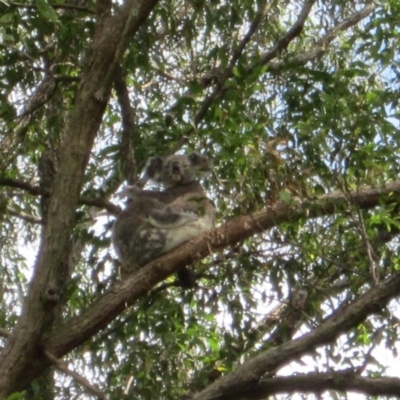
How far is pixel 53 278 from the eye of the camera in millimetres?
4672

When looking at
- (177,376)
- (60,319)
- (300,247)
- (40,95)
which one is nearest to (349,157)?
(300,247)

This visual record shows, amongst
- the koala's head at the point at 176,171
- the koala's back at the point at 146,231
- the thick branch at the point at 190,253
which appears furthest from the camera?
the koala's head at the point at 176,171

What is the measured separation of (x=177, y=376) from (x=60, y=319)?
0.81 m

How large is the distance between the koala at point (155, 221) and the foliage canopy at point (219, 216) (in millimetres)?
266

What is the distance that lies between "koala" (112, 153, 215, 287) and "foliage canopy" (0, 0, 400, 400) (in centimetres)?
27

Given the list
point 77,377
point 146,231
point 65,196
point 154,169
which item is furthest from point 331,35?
point 77,377

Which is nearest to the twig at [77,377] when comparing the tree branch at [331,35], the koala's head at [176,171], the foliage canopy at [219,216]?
the foliage canopy at [219,216]

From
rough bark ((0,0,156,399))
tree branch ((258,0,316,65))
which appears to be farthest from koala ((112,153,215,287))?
rough bark ((0,0,156,399))

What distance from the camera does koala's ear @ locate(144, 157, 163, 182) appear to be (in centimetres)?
686

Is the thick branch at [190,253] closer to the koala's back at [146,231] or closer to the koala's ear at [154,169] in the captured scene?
the koala's back at [146,231]

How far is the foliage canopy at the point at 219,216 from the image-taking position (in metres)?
4.46

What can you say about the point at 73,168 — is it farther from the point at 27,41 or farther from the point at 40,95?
the point at 40,95

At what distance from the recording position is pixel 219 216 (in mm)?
6668

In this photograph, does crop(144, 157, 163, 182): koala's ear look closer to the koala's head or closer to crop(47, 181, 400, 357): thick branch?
the koala's head
